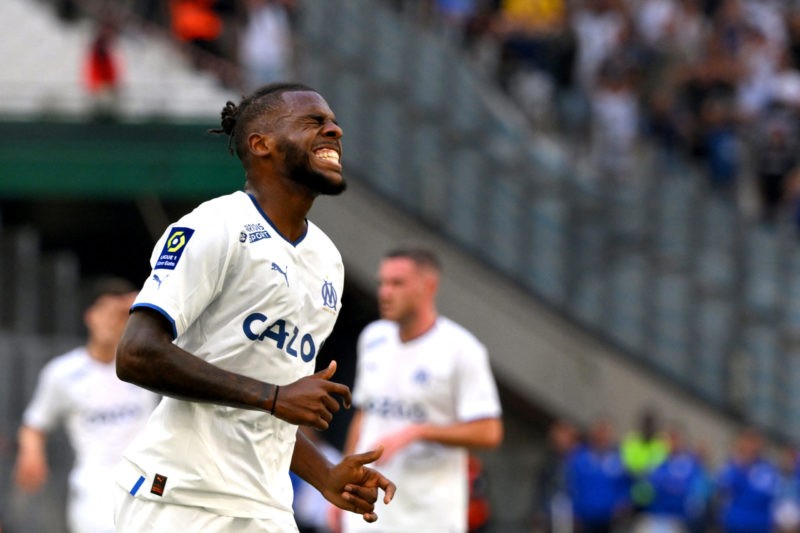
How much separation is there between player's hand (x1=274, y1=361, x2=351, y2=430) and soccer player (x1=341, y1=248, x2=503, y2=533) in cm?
383

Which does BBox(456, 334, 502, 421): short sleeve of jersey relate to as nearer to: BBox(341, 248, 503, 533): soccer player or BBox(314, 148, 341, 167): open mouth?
BBox(341, 248, 503, 533): soccer player

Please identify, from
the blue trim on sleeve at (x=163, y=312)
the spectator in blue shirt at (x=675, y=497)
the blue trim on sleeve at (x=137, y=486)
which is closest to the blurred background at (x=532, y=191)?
the spectator in blue shirt at (x=675, y=497)

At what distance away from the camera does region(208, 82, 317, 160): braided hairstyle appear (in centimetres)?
554

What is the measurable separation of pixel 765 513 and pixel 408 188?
20.0ft

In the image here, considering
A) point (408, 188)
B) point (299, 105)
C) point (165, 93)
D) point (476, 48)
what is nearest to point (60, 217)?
point (165, 93)

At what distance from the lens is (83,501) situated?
10.7 meters

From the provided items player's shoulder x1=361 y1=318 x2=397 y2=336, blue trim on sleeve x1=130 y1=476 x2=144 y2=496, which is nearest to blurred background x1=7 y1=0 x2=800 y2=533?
player's shoulder x1=361 y1=318 x2=397 y2=336

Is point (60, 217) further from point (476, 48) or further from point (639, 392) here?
point (639, 392)

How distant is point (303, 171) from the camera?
214 inches

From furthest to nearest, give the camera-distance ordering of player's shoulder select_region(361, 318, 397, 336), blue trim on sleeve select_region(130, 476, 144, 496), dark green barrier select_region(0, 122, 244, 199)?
dark green barrier select_region(0, 122, 244, 199) → player's shoulder select_region(361, 318, 397, 336) → blue trim on sleeve select_region(130, 476, 144, 496)

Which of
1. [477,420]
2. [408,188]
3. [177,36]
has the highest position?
[177,36]

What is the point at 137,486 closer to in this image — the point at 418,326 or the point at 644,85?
the point at 418,326

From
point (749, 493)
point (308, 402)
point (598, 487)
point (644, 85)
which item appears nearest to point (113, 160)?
point (598, 487)

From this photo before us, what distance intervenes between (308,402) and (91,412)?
615 centimetres
